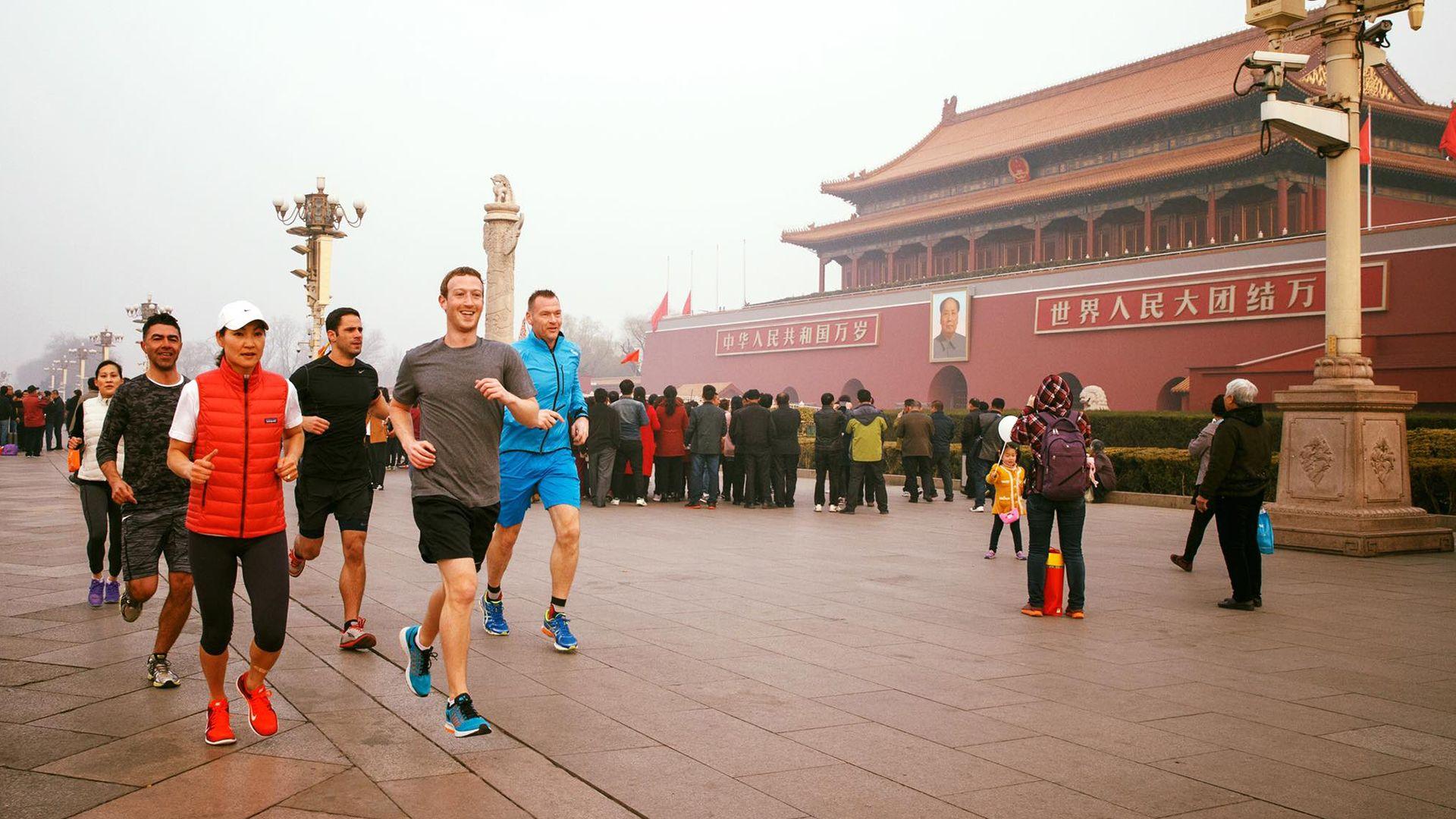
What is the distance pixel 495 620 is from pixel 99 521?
7.45 feet

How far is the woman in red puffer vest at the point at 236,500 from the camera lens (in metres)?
3.60

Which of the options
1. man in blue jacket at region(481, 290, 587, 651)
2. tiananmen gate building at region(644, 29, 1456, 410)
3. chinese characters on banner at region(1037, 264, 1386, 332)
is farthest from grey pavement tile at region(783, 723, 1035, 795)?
chinese characters on banner at region(1037, 264, 1386, 332)

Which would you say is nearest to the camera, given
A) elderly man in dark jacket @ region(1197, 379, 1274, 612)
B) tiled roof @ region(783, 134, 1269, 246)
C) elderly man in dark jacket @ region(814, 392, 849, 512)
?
elderly man in dark jacket @ region(1197, 379, 1274, 612)

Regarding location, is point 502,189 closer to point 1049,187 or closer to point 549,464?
point 549,464

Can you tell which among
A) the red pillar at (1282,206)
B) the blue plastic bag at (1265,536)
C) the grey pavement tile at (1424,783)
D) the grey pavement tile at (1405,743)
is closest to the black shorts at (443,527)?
the grey pavement tile at (1424,783)

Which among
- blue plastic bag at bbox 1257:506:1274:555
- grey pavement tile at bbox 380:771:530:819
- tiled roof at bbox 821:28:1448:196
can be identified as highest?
tiled roof at bbox 821:28:1448:196

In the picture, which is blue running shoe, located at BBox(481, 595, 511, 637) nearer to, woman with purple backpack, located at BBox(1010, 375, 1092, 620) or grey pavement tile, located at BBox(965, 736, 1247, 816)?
grey pavement tile, located at BBox(965, 736, 1247, 816)

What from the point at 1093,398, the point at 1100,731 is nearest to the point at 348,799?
the point at 1100,731

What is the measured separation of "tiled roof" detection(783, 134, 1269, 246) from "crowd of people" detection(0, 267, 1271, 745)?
60.8 ft

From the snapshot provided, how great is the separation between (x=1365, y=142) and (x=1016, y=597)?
53.0ft

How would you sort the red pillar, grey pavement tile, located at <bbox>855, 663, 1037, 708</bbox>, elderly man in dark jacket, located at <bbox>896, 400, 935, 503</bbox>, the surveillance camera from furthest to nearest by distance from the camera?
1. the red pillar
2. elderly man in dark jacket, located at <bbox>896, 400, 935, 503</bbox>
3. the surveillance camera
4. grey pavement tile, located at <bbox>855, 663, 1037, 708</bbox>

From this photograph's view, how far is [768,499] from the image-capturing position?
13.9 meters

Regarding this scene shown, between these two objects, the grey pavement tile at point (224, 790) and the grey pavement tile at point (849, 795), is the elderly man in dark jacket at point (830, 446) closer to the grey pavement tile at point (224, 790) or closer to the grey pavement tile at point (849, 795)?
the grey pavement tile at point (849, 795)

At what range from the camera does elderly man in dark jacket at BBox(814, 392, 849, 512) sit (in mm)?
12984
